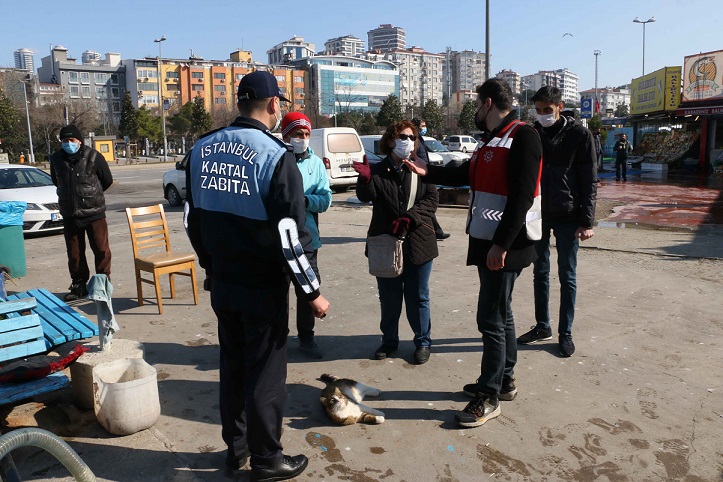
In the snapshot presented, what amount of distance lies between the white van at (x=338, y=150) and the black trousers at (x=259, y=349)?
48.1 ft

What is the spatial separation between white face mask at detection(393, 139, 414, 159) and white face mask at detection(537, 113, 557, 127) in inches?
48.3

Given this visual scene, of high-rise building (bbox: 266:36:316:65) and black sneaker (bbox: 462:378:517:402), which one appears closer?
black sneaker (bbox: 462:378:517:402)

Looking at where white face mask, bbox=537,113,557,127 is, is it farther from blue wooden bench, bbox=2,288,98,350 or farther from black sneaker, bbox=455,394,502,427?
blue wooden bench, bbox=2,288,98,350

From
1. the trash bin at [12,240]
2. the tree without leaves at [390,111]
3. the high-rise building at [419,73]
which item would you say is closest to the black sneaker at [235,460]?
the trash bin at [12,240]

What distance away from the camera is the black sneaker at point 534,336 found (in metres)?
5.25

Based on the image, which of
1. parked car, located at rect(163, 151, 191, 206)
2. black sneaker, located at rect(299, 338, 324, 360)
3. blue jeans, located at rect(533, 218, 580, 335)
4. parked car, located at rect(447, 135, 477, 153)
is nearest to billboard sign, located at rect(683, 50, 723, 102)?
parked car, located at rect(447, 135, 477, 153)

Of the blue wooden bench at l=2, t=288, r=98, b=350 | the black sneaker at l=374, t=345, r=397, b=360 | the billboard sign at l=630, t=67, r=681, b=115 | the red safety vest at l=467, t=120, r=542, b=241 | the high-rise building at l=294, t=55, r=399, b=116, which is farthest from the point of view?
the high-rise building at l=294, t=55, r=399, b=116

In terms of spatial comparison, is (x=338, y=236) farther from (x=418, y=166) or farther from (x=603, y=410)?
(x=603, y=410)

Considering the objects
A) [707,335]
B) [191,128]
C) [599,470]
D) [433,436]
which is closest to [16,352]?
[433,436]

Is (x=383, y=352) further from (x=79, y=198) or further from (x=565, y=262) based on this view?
(x=79, y=198)

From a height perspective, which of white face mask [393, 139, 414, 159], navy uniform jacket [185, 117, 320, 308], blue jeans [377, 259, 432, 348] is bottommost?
blue jeans [377, 259, 432, 348]

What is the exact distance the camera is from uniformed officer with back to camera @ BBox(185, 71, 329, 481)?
114 inches

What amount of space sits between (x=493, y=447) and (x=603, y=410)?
972mm

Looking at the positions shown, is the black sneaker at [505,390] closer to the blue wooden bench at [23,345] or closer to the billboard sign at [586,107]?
the blue wooden bench at [23,345]
